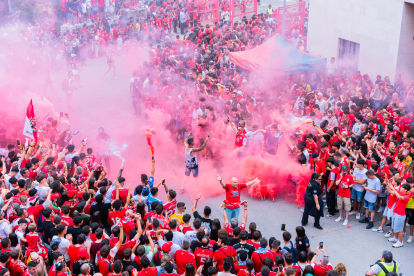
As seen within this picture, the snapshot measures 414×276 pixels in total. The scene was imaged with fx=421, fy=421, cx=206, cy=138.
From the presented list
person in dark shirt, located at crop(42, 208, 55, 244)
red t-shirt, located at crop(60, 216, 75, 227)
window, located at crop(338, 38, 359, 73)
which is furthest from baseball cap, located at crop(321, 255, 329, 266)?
window, located at crop(338, 38, 359, 73)

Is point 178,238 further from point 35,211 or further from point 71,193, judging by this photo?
point 35,211

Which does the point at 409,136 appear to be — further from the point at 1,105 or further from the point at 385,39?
the point at 1,105

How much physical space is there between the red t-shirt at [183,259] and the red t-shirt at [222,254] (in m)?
0.32

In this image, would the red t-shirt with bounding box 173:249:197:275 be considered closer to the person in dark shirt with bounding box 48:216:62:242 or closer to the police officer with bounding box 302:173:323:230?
the person in dark shirt with bounding box 48:216:62:242

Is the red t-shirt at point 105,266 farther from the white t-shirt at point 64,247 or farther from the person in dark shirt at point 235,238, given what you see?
the person in dark shirt at point 235,238

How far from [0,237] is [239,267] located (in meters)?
3.68

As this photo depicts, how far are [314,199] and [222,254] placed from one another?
2.94 meters

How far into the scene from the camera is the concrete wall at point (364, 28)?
46.9 feet

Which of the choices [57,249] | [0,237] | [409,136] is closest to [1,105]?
[0,237]

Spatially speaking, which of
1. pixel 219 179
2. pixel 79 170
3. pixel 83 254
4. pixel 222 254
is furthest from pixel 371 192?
pixel 79 170

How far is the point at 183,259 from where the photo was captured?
5.75 m

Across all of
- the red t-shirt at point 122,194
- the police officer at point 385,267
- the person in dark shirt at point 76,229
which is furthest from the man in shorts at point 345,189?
the person in dark shirt at point 76,229

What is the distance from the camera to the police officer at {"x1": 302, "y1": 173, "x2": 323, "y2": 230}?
7980 mm

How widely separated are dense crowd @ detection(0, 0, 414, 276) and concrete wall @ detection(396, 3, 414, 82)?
1085 mm
